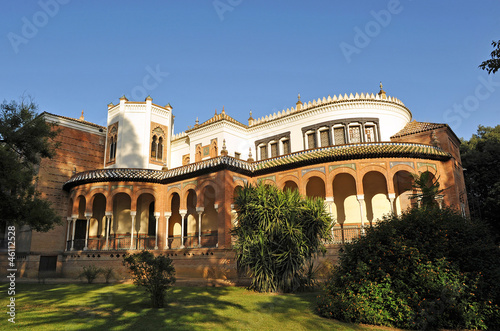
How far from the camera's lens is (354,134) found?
78.1ft

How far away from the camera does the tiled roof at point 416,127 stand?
73.3 ft

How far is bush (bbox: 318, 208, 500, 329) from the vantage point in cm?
848

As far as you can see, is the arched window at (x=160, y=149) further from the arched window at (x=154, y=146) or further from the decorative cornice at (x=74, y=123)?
the decorative cornice at (x=74, y=123)

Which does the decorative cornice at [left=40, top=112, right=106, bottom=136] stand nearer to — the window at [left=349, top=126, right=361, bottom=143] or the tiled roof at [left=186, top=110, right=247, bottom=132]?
the tiled roof at [left=186, top=110, right=247, bottom=132]

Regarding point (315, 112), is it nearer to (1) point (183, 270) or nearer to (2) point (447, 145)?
(2) point (447, 145)

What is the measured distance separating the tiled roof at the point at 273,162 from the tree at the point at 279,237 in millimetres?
6257

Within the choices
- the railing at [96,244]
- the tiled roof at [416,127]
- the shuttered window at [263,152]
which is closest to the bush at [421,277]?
the tiled roof at [416,127]

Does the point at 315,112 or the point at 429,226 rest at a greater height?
the point at 315,112

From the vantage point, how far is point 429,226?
997 cm

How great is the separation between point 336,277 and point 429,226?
9.76ft

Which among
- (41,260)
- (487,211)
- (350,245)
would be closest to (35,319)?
(350,245)

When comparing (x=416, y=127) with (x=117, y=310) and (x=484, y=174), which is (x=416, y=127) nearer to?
(x=484, y=174)

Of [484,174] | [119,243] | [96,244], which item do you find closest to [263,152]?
[119,243]

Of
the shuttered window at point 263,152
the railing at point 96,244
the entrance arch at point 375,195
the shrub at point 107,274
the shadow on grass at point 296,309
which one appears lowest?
the shadow on grass at point 296,309
